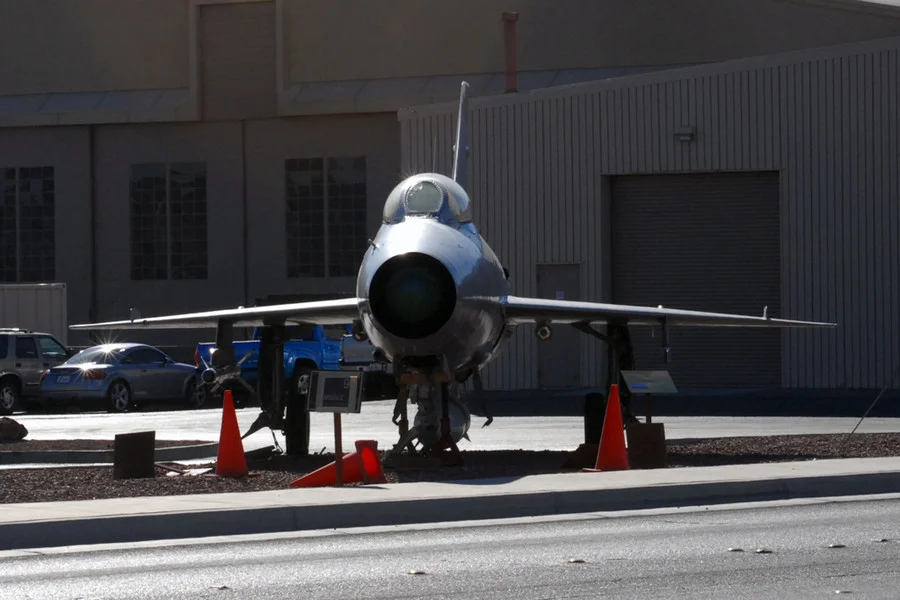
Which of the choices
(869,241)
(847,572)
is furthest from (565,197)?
(847,572)

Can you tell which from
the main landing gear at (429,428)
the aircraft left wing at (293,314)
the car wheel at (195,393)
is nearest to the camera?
the main landing gear at (429,428)

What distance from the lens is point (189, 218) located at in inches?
1869

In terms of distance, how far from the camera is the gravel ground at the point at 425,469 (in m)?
14.8

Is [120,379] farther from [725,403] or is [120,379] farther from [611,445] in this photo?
[611,445]

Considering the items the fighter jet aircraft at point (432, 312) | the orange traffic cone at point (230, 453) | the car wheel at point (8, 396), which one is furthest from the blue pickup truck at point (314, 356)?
the orange traffic cone at point (230, 453)

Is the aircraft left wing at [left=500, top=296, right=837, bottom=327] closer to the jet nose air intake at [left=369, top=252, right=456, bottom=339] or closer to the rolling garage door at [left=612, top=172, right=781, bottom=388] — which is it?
the jet nose air intake at [left=369, top=252, right=456, bottom=339]

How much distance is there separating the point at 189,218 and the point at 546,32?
40.0 feet

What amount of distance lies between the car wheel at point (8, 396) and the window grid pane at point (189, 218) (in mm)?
Answer: 13243

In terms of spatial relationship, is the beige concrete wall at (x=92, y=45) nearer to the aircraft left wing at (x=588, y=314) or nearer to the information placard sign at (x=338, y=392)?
the aircraft left wing at (x=588, y=314)

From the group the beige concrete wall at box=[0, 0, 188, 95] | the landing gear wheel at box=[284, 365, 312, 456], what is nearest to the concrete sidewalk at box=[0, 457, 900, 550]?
Answer: the landing gear wheel at box=[284, 365, 312, 456]

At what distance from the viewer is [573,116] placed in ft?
119

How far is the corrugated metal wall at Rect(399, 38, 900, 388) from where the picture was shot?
3391 cm

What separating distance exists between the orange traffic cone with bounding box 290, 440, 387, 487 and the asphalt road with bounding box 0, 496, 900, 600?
8.21ft

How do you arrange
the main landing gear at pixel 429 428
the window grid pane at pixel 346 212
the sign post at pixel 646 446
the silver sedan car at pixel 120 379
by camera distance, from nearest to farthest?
the sign post at pixel 646 446 → the main landing gear at pixel 429 428 → the silver sedan car at pixel 120 379 → the window grid pane at pixel 346 212
